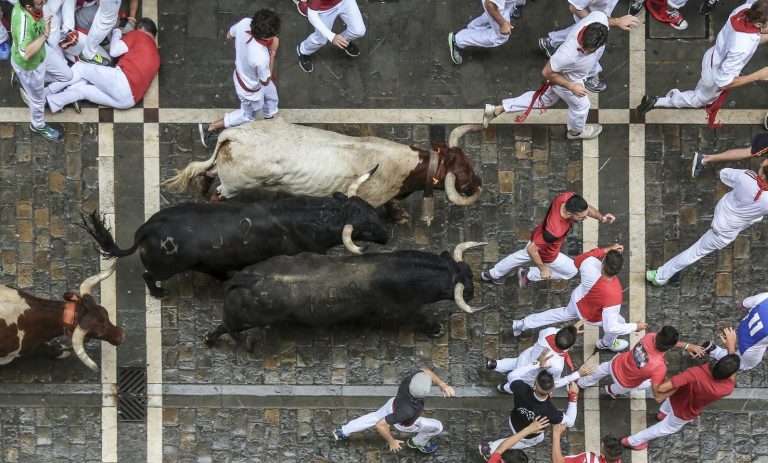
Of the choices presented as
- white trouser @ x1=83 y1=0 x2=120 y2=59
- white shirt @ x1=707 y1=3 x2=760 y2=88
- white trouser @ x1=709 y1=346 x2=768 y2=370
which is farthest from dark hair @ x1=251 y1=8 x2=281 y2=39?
white trouser @ x1=709 y1=346 x2=768 y2=370

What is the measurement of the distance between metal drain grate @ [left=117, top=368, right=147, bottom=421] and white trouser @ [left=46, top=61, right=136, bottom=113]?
3.79 m

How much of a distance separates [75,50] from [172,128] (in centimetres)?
172

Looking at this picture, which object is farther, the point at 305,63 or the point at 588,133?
the point at 305,63

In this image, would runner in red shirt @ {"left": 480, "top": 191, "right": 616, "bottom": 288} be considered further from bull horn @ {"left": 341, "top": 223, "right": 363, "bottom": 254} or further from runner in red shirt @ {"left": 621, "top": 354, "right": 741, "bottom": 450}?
bull horn @ {"left": 341, "top": 223, "right": 363, "bottom": 254}

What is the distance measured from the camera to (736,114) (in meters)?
14.4

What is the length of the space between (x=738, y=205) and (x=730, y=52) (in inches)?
75.5

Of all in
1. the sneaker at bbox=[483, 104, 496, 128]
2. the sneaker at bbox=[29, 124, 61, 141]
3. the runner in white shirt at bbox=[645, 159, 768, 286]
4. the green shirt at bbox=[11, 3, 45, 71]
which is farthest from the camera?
the sneaker at bbox=[29, 124, 61, 141]

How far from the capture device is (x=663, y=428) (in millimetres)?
13016

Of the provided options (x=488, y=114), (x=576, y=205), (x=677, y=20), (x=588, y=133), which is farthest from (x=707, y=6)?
(x=576, y=205)

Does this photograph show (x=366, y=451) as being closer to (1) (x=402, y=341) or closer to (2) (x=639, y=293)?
(1) (x=402, y=341)

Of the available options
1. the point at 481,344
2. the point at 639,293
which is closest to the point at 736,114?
the point at 639,293

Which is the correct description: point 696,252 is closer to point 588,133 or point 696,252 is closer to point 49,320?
point 588,133

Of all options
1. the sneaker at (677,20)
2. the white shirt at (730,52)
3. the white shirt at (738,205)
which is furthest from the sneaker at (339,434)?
the sneaker at (677,20)

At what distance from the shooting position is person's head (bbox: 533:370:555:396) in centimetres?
1142
